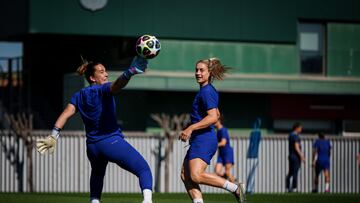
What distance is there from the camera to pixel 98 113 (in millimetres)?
13492

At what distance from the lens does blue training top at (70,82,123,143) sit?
13.5 m

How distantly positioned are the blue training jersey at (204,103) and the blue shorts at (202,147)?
0.25 ft

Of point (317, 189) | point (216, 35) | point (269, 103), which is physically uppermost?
point (216, 35)

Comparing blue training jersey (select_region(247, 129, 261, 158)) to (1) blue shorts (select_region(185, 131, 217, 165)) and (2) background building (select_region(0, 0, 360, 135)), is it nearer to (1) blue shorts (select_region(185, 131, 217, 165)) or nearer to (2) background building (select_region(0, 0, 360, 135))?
(2) background building (select_region(0, 0, 360, 135))

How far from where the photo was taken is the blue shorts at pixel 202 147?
1407cm

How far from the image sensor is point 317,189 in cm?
3556

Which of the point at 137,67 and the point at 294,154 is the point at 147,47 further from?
the point at 294,154

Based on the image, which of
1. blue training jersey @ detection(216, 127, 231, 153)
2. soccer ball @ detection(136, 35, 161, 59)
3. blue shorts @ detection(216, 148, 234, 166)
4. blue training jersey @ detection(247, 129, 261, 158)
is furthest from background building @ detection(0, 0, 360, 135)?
soccer ball @ detection(136, 35, 161, 59)

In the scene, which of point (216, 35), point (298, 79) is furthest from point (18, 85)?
point (298, 79)

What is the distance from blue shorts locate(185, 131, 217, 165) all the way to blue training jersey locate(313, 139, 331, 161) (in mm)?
19190

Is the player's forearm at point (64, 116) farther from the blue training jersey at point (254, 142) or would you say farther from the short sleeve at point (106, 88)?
→ the blue training jersey at point (254, 142)

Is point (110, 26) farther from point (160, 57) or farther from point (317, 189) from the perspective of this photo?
point (317, 189)

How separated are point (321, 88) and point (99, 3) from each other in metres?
8.82

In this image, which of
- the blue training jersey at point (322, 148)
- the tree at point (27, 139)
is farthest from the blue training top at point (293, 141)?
the tree at point (27, 139)
